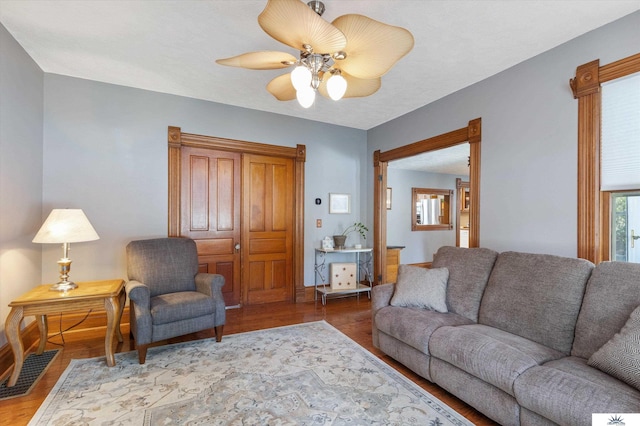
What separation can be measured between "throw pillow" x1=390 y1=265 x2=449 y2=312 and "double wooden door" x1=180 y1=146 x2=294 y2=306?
2125 millimetres

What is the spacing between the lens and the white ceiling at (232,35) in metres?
2.05

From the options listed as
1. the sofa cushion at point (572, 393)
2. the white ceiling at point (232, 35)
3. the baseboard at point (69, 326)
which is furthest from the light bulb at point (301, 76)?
the baseboard at point (69, 326)

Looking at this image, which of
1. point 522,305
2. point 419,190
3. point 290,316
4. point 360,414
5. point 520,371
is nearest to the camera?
point 520,371

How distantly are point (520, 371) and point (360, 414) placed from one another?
3.17 feet

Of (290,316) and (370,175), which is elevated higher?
(370,175)

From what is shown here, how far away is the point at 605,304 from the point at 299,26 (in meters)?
2.33

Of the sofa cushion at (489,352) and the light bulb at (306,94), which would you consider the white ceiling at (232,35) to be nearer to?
the light bulb at (306,94)

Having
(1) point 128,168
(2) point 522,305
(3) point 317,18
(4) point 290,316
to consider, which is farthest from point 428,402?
(1) point 128,168

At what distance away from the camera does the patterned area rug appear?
1863 millimetres

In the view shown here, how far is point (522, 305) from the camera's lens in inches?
84.2

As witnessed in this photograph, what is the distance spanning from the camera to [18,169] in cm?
259

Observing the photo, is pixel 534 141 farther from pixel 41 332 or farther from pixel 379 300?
pixel 41 332

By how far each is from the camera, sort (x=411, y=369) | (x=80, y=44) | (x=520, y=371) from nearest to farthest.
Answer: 1. (x=520, y=371)
2. (x=411, y=369)
3. (x=80, y=44)

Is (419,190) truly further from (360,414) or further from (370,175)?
(360,414)
